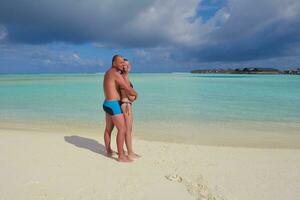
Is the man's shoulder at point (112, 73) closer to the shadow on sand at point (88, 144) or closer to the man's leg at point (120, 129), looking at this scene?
the man's leg at point (120, 129)

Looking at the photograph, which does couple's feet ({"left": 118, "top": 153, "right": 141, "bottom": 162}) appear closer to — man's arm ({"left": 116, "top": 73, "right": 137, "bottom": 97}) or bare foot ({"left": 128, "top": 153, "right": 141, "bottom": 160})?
bare foot ({"left": 128, "top": 153, "right": 141, "bottom": 160})

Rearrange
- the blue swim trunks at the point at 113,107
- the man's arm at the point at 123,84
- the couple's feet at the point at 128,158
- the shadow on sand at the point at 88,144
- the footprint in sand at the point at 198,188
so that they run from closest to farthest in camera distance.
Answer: the footprint in sand at the point at 198,188, the man's arm at the point at 123,84, the blue swim trunks at the point at 113,107, the couple's feet at the point at 128,158, the shadow on sand at the point at 88,144

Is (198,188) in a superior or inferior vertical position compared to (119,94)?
inferior

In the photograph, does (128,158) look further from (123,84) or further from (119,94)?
(123,84)

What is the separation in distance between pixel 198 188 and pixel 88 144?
11.6ft

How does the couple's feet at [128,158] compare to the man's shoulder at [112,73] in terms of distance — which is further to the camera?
the couple's feet at [128,158]

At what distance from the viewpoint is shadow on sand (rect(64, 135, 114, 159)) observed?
22.0 feet

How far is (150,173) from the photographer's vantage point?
16.5 ft

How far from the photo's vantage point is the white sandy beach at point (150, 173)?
4.23m

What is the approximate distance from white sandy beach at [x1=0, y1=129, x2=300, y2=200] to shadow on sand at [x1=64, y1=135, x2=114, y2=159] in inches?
0.9

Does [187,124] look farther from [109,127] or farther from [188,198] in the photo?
[188,198]

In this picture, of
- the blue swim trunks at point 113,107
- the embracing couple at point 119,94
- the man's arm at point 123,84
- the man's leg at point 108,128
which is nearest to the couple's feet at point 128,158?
the embracing couple at point 119,94

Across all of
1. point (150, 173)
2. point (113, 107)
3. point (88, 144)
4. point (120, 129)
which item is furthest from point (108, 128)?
point (88, 144)

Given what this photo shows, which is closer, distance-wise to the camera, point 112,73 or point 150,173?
point 150,173
